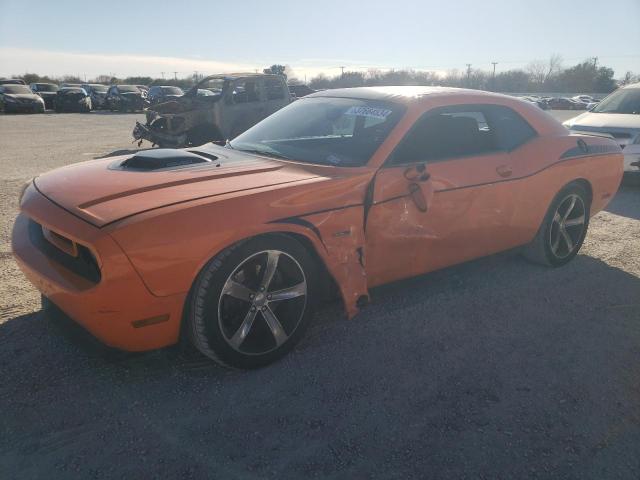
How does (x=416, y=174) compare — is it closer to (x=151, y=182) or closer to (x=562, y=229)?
(x=151, y=182)

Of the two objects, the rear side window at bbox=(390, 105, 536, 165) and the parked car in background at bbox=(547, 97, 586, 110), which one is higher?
the rear side window at bbox=(390, 105, 536, 165)

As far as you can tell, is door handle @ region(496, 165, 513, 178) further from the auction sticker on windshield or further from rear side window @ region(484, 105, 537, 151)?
the auction sticker on windshield

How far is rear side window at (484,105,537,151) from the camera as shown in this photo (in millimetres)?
3938

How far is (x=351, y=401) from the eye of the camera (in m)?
2.52

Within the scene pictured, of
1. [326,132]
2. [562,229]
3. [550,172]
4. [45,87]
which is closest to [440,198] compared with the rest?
[326,132]

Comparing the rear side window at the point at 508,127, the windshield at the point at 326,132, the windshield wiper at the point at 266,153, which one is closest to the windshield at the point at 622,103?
the rear side window at the point at 508,127

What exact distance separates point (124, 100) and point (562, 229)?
29.3 meters

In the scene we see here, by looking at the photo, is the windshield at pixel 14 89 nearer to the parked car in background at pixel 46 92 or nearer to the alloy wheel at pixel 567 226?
the parked car in background at pixel 46 92

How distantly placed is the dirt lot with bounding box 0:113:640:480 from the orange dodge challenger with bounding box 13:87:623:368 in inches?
11.4

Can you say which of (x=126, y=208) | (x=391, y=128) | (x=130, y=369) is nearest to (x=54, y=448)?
(x=130, y=369)

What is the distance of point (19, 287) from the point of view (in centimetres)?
366

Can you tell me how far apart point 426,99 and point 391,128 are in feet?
1.40

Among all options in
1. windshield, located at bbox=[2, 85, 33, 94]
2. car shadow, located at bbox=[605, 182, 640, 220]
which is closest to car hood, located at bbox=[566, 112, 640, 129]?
car shadow, located at bbox=[605, 182, 640, 220]

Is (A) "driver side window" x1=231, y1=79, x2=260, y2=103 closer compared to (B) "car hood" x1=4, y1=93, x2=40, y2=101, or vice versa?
(A) "driver side window" x1=231, y1=79, x2=260, y2=103
